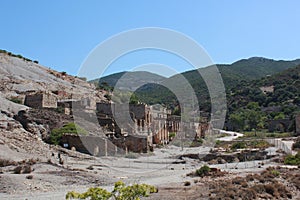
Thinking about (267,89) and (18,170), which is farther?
(267,89)

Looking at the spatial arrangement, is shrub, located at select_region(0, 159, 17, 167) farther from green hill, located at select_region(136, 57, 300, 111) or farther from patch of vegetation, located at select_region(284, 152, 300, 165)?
green hill, located at select_region(136, 57, 300, 111)

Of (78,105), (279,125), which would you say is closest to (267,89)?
(279,125)

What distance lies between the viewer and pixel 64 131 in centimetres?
2566

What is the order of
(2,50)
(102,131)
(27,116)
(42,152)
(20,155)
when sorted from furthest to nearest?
(2,50), (102,131), (27,116), (42,152), (20,155)

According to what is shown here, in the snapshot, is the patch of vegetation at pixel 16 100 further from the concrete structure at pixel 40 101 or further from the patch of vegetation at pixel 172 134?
the patch of vegetation at pixel 172 134

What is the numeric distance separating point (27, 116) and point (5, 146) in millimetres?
5682

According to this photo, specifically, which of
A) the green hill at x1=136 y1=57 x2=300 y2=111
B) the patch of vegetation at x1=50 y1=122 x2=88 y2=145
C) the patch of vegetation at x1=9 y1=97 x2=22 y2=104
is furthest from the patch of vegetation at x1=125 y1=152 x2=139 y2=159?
the green hill at x1=136 y1=57 x2=300 y2=111

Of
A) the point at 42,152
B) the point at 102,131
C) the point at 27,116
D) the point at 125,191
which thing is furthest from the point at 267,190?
the point at 27,116

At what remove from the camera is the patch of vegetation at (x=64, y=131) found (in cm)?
2523

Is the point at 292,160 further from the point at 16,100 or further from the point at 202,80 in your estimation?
the point at 202,80

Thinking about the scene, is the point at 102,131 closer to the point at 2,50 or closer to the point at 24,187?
the point at 24,187

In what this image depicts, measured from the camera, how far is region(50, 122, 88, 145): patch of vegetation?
25234mm

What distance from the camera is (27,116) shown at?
26.7 metres

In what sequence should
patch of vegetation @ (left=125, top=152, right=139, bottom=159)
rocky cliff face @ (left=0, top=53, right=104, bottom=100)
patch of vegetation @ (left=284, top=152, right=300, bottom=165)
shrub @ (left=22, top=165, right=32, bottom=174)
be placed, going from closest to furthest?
1. shrub @ (left=22, top=165, right=32, bottom=174)
2. patch of vegetation @ (left=284, top=152, right=300, bottom=165)
3. patch of vegetation @ (left=125, top=152, right=139, bottom=159)
4. rocky cliff face @ (left=0, top=53, right=104, bottom=100)
